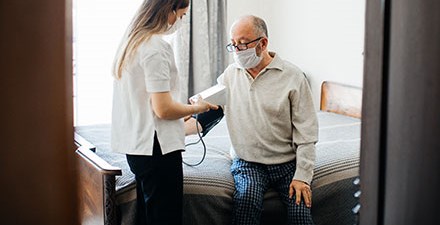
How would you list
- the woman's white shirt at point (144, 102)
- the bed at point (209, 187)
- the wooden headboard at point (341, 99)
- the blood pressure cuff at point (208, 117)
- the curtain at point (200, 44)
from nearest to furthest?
the woman's white shirt at point (144, 102) → the bed at point (209, 187) → the blood pressure cuff at point (208, 117) → the wooden headboard at point (341, 99) → the curtain at point (200, 44)

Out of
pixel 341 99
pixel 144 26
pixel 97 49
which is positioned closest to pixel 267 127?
pixel 144 26

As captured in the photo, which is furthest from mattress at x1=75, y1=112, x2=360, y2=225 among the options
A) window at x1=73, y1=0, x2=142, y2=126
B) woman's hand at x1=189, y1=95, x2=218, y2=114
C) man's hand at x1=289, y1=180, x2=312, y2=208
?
window at x1=73, y1=0, x2=142, y2=126

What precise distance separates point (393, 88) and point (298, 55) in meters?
3.86

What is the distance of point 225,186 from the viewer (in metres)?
2.37

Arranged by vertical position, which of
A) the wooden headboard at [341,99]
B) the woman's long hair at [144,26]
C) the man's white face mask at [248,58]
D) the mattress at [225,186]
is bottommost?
the mattress at [225,186]

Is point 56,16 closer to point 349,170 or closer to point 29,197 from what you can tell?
point 29,197

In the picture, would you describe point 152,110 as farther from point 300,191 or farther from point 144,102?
point 300,191

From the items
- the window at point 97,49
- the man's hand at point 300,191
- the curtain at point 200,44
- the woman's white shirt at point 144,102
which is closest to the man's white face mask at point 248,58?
the woman's white shirt at point 144,102

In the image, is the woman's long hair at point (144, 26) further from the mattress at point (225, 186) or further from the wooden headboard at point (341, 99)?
the wooden headboard at point (341, 99)

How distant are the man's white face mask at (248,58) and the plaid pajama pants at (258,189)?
1.26ft

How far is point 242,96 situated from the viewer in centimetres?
240

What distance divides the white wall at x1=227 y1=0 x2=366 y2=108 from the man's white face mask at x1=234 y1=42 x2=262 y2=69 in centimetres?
142

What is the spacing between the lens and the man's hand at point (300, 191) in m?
2.28

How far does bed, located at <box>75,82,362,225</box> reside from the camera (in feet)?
7.32
